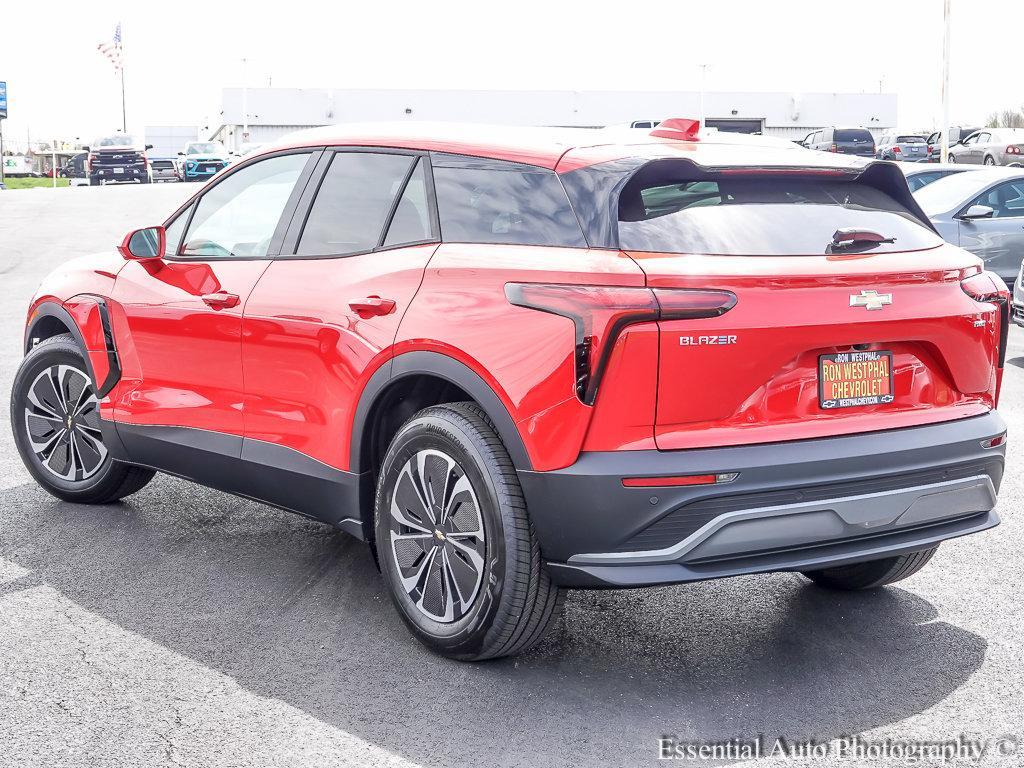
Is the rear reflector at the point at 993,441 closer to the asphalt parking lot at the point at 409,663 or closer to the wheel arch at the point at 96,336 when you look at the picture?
the asphalt parking lot at the point at 409,663

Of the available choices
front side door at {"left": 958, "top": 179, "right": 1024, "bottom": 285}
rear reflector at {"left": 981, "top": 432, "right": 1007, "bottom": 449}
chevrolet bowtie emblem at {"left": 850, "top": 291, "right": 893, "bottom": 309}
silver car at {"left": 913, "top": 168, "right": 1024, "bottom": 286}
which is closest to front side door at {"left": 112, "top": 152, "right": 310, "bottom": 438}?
chevrolet bowtie emblem at {"left": 850, "top": 291, "right": 893, "bottom": 309}

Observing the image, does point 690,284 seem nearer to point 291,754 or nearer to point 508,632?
point 508,632

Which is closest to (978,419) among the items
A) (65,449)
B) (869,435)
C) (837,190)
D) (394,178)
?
(869,435)

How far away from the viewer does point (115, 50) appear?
77.6m

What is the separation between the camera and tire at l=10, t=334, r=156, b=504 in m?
6.11

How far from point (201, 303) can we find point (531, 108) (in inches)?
2964

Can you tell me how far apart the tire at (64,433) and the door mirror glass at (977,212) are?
34.4 feet

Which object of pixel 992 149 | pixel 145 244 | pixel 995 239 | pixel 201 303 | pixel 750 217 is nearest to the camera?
pixel 750 217

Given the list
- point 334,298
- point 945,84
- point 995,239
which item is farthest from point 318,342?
point 945,84

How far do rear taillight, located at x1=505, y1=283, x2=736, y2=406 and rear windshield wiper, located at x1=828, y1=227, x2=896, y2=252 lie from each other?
1.83 feet

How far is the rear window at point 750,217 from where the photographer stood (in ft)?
12.2

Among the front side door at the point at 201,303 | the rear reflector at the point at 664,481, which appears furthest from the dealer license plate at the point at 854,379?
the front side door at the point at 201,303

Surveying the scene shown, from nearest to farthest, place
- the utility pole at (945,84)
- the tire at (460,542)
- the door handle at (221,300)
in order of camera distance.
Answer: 1. the tire at (460,542)
2. the door handle at (221,300)
3. the utility pole at (945,84)

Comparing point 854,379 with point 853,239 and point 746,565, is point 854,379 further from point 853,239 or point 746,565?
point 746,565
